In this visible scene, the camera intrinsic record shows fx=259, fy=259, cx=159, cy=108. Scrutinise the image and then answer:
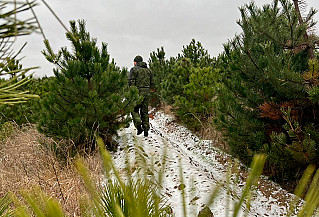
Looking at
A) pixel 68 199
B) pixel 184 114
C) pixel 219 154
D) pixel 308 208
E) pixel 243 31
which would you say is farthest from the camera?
pixel 184 114

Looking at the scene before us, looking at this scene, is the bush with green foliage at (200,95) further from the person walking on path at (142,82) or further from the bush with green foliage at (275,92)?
the bush with green foliage at (275,92)

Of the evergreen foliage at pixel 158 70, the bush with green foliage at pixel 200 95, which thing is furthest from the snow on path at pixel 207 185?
the evergreen foliage at pixel 158 70

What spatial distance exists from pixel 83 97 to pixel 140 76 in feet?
A: 8.13

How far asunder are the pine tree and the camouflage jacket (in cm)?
151

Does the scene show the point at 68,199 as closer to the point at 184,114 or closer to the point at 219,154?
the point at 219,154

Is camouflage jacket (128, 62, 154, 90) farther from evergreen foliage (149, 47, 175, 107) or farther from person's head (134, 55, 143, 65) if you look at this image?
evergreen foliage (149, 47, 175, 107)

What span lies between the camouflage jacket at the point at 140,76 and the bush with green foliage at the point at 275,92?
10.2ft

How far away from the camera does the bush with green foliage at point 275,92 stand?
3.64 m

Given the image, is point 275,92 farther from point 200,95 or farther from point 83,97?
point 200,95

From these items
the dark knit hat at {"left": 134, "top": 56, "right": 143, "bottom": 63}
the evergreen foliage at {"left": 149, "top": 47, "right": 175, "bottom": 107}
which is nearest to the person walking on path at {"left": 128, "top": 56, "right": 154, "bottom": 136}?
the dark knit hat at {"left": 134, "top": 56, "right": 143, "bottom": 63}

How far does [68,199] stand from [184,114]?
6.45m

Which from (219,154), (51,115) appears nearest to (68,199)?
(51,115)

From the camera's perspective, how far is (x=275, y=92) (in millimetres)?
4355

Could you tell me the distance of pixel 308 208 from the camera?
0.56 meters
